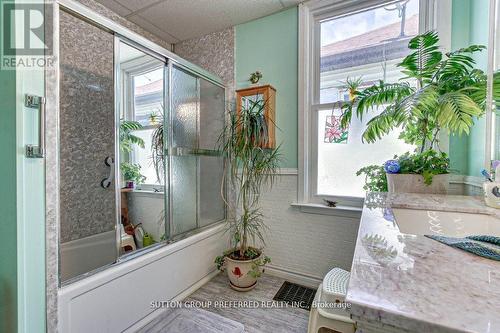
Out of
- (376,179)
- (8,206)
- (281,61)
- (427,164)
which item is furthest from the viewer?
(281,61)

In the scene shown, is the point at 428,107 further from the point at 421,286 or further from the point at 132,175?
the point at 132,175

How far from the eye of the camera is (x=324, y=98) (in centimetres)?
195

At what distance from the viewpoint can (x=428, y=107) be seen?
1145 millimetres

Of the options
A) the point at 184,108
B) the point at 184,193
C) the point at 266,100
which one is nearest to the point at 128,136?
the point at 184,108

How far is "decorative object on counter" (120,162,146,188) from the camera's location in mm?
1667

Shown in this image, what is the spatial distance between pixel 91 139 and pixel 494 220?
2542mm

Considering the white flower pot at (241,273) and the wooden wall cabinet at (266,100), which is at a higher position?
the wooden wall cabinet at (266,100)

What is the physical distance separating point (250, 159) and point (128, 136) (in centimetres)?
100

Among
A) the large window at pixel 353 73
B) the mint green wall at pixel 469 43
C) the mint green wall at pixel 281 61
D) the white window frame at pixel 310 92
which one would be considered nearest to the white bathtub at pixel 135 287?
the white window frame at pixel 310 92

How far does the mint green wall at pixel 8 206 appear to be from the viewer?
85 cm

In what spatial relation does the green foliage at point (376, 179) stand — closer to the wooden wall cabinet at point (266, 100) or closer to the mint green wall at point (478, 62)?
the mint green wall at point (478, 62)

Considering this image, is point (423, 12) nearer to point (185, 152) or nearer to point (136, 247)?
point (185, 152)

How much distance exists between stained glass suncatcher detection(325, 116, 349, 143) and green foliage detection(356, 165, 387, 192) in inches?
14.3

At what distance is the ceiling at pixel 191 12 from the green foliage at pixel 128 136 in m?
1.07
